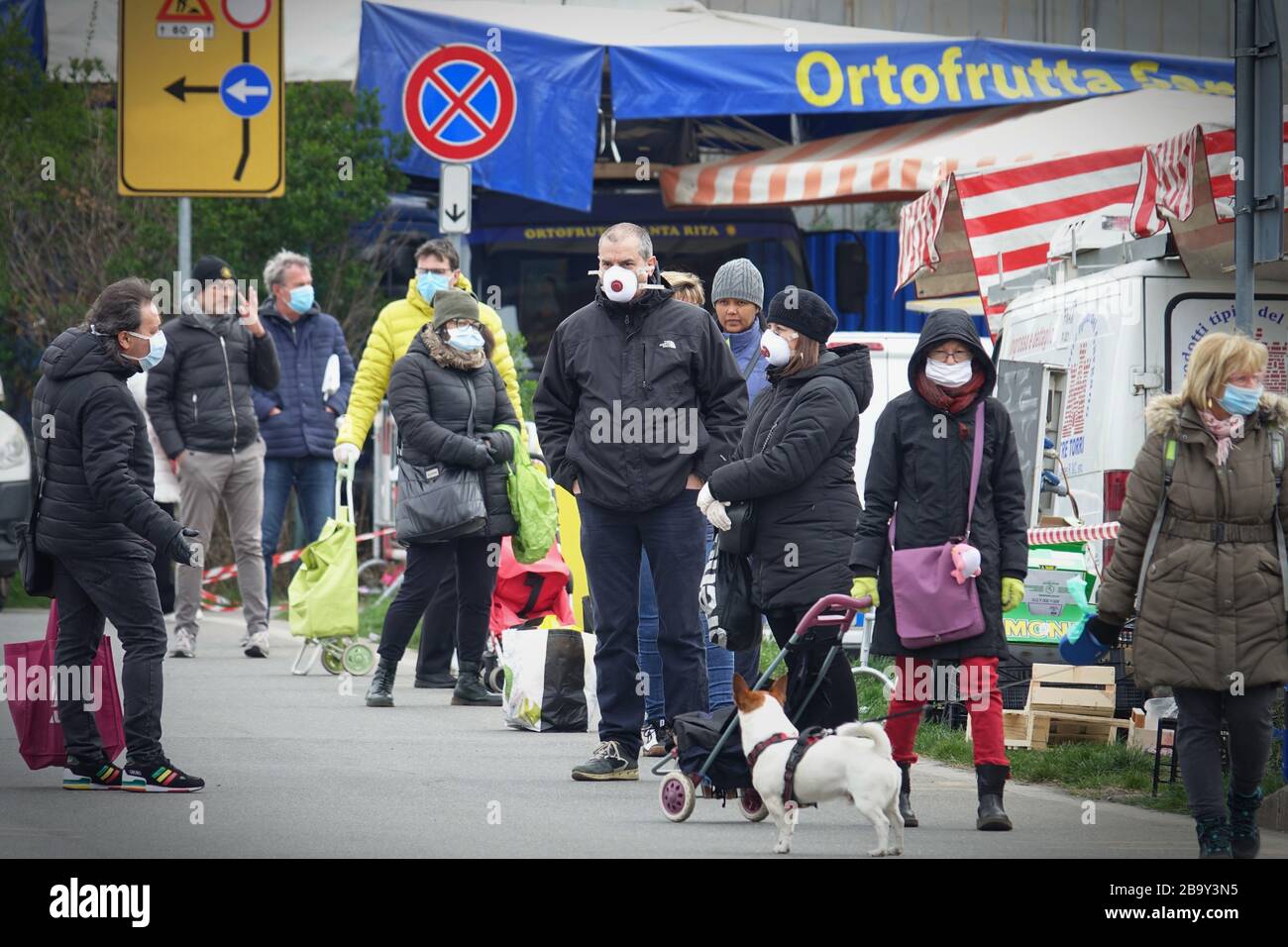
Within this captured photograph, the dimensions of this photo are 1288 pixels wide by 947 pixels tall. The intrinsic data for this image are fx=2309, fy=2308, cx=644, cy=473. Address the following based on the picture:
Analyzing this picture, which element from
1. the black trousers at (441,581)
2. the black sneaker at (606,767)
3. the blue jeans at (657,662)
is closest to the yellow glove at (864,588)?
the blue jeans at (657,662)

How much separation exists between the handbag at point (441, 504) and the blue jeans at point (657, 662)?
1533mm

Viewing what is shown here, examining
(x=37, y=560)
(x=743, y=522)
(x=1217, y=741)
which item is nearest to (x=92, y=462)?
(x=37, y=560)

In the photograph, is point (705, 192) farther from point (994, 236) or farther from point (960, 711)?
point (960, 711)

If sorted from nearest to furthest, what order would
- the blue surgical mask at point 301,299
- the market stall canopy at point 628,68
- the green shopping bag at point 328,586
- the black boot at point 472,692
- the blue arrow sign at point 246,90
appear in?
the black boot at point 472,692 → the green shopping bag at point 328,586 → the blue surgical mask at point 301,299 → the blue arrow sign at point 246,90 → the market stall canopy at point 628,68

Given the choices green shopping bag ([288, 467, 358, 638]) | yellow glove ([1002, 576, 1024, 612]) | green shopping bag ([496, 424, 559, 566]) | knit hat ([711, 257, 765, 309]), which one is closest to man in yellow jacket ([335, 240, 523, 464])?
green shopping bag ([288, 467, 358, 638])

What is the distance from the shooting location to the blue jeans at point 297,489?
1447cm

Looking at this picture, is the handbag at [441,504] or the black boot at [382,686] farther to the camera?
the black boot at [382,686]

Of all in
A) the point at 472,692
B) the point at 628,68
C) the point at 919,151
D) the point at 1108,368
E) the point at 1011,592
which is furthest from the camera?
the point at 628,68

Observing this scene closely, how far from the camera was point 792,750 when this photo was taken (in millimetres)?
7266

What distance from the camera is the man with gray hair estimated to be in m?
14.3

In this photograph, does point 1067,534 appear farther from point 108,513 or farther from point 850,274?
point 850,274

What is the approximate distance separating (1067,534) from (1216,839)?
3467 mm

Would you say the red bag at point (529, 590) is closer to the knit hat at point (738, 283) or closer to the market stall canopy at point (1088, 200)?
the knit hat at point (738, 283)
